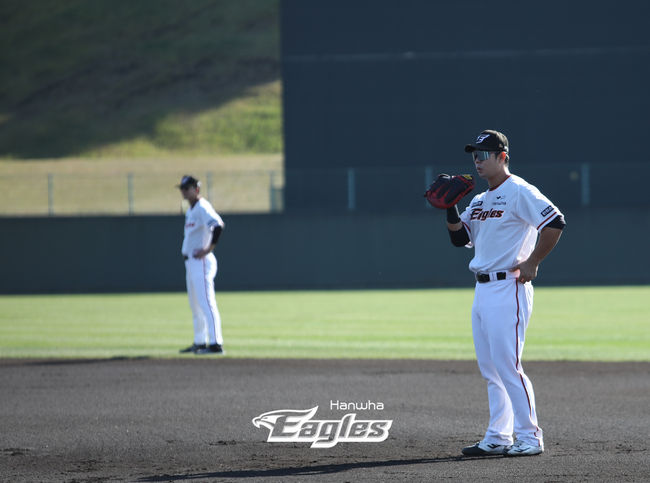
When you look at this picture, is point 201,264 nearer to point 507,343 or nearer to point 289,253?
point 507,343

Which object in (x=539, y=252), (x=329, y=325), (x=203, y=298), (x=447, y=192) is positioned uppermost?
(x=447, y=192)

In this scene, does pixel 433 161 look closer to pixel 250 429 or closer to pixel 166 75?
pixel 250 429

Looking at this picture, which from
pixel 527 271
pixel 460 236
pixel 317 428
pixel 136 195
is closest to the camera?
pixel 527 271

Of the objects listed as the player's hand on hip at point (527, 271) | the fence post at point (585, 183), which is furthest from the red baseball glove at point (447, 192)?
the fence post at point (585, 183)

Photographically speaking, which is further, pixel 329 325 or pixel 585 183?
pixel 585 183

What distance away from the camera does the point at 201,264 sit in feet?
38.4

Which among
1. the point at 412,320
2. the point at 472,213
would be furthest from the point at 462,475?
the point at 412,320

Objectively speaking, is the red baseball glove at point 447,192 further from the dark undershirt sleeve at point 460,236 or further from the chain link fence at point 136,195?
the chain link fence at point 136,195

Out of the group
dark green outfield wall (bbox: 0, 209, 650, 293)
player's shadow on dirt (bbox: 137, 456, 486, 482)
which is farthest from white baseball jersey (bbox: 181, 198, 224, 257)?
dark green outfield wall (bbox: 0, 209, 650, 293)

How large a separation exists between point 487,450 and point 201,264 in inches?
238

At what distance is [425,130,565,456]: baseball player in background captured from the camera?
20.3 ft

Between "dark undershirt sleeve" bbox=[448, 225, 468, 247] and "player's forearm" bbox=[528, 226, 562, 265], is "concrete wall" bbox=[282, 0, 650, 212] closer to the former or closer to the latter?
"dark undershirt sleeve" bbox=[448, 225, 468, 247]

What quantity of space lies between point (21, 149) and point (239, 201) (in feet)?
92.2

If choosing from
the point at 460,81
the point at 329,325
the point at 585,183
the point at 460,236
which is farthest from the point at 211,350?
the point at 460,81
